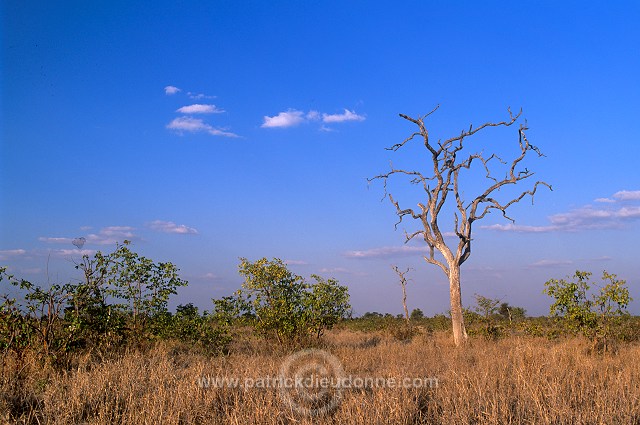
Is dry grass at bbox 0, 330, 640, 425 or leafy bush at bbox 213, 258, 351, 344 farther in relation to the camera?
leafy bush at bbox 213, 258, 351, 344

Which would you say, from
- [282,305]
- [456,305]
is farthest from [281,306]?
[456,305]

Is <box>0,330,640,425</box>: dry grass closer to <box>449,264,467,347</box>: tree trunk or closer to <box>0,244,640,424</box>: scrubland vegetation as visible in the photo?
<box>0,244,640,424</box>: scrubland vegetation

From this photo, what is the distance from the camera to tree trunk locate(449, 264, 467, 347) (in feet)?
61.4

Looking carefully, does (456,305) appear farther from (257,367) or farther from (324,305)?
(257,367)

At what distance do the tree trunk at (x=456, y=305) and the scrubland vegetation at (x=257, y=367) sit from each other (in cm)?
94

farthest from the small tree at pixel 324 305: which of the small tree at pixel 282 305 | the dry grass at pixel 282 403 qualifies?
the dry grass at pixel 282 403

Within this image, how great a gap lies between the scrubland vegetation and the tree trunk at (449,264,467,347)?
0.94m

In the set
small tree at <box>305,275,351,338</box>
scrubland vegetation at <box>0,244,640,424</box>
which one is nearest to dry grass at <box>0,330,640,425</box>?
scrubland vegetation at <box>0,244,640,424</box>

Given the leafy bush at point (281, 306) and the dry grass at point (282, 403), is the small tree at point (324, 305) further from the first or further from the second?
the dry grass at point (282, 403)

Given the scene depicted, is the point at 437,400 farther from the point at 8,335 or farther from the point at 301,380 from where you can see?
the point at 8,335

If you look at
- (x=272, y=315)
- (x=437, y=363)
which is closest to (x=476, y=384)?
(x=437, y=363)

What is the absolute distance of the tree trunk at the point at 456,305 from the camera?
18.7 meters

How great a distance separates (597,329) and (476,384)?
10507 mm

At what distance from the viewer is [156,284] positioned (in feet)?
42.4
